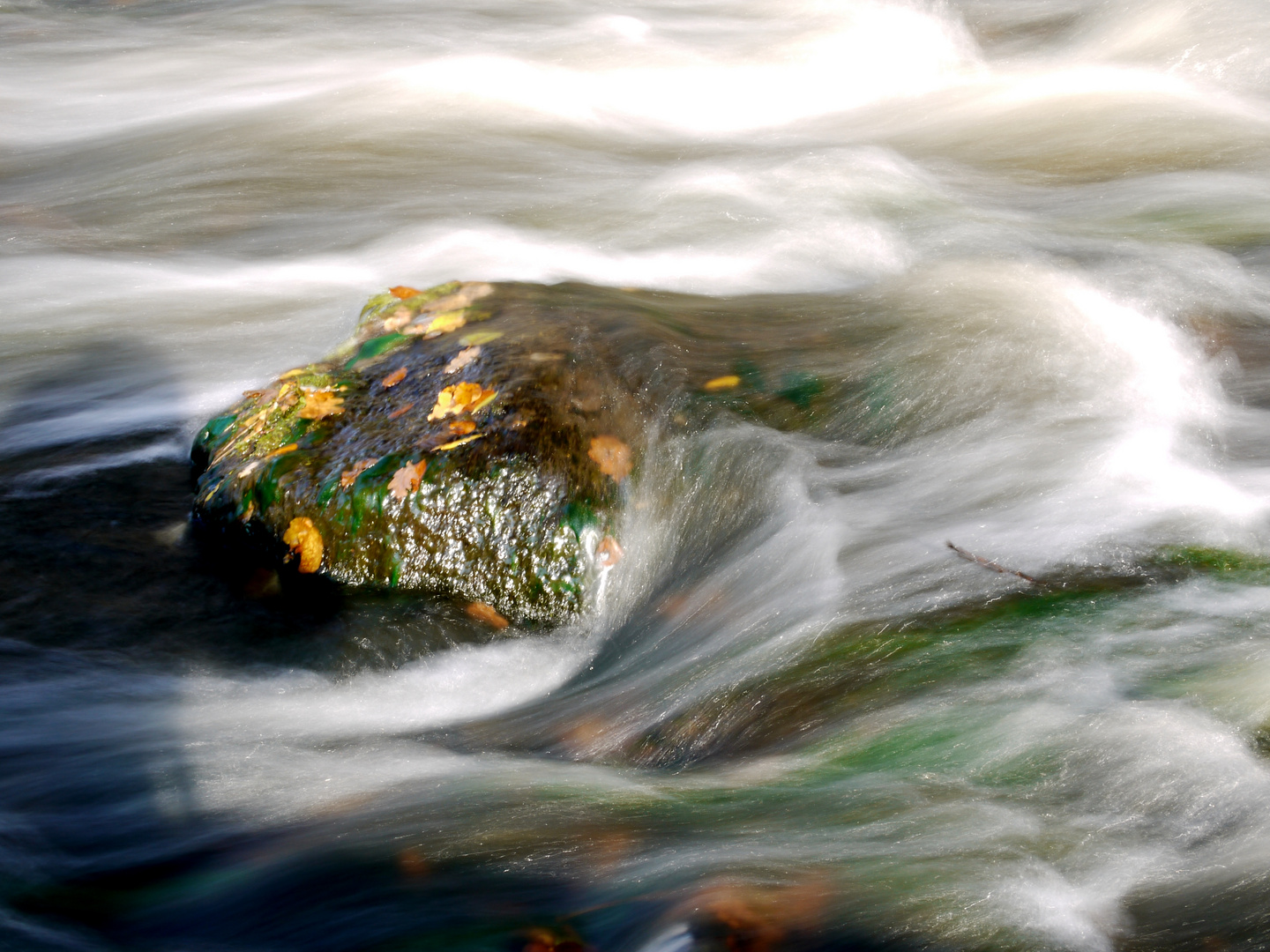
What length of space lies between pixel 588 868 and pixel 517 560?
144 centimetres

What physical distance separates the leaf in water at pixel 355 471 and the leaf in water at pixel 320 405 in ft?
1.20

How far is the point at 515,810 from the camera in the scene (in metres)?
2.90

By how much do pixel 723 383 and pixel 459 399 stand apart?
3.34 feet

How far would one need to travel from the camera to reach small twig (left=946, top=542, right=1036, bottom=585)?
11.2 ft

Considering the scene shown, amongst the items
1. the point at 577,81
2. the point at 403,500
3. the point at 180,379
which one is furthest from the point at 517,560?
the point at 577,81

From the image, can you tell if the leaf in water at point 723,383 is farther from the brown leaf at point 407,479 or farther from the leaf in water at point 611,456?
the brown leaf at point 407,479

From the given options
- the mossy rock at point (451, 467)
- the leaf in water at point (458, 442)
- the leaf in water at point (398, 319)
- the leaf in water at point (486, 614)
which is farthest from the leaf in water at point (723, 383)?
the leaf in water at point (398, 319)

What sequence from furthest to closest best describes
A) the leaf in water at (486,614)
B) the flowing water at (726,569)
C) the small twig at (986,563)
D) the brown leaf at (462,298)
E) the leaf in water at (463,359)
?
the brown leaf at (462,298) → the leaf in water at (463,359) → the leaf in water at (486,614) → the small twig at (986,563) → the flowing water at (726,569)

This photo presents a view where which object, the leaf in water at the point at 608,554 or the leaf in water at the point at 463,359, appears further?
the leaf in water at the point at 463,359

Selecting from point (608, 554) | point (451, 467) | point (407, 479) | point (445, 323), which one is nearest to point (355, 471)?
point (407, 479)

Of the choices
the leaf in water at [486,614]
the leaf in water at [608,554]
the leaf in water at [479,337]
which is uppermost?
the leaf in water at [479,337]

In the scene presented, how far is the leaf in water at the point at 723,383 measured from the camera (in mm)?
4363

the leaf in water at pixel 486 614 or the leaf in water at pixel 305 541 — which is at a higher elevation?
the leaf in water at pixel 305 541

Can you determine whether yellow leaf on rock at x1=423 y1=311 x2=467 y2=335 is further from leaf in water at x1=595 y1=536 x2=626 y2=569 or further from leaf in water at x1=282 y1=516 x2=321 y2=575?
leaf in water at x1=595 y1=536 x2=626 y2=569
